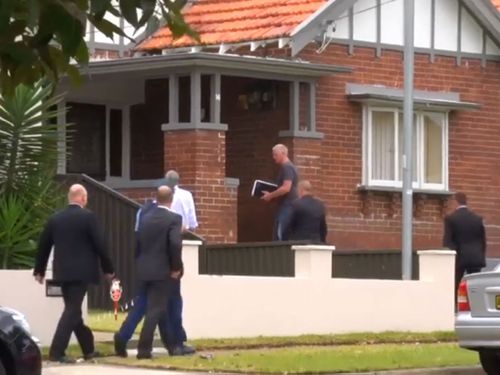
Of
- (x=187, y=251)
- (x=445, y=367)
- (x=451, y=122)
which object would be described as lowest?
(x=445, y=367)

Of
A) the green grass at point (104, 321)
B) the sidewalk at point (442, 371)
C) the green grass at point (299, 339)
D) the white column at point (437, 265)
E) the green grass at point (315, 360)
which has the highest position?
the white column at point (437, 265)

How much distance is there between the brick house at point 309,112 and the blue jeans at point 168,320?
21.3 ft

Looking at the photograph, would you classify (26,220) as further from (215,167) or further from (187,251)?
(215,167)

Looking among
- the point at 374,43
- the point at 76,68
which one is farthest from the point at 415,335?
the point at 76,68

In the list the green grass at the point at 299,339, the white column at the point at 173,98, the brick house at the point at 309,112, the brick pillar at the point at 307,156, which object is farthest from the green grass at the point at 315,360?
the brick pillar at the point at 307,156

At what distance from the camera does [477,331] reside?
15.1m

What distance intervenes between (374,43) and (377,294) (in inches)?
263

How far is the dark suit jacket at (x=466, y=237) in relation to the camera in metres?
20.9

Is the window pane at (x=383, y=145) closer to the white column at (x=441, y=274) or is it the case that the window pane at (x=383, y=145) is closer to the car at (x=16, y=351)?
the white column at (x=441, y=274)

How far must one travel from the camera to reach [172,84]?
22734 mm

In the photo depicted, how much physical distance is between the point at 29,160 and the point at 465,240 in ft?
19.2

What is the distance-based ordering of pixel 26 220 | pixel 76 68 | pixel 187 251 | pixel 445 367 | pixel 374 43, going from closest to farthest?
pixel 76 68 → pixel 445 367 → pixel 187 251 → pixel 26 220 → pixel 374 43

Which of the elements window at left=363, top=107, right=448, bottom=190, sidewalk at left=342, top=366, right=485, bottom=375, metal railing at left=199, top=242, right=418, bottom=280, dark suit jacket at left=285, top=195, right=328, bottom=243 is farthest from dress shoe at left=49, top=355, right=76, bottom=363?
window at left=363, top=107, right=448, bottom=190

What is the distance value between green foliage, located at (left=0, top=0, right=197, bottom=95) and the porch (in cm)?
1468
